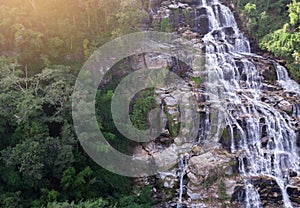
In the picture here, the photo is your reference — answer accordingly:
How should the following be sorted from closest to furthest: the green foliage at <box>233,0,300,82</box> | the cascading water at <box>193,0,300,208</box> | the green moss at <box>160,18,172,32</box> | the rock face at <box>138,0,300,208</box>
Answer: the rock face at <box>138,0,300,208</box> < the cascading water at <box>193,0,300,208</box> < the green foliage at <box>233,0,300,82</box> < the green moss at <box>160,18,172,32</box>

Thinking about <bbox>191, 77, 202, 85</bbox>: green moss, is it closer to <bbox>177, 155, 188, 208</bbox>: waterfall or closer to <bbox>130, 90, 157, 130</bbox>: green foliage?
<bbox>130, 90, 157, 130</bbox>: green foliage

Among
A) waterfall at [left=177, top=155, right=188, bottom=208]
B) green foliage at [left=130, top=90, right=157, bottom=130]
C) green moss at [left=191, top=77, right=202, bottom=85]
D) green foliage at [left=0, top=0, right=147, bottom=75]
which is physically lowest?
waterfall at [left=177, top=155, right=188, bottom=208]

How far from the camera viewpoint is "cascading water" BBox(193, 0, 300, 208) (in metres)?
14.2

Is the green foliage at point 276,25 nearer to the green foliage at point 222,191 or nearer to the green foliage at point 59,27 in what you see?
the green foliage at point 59,27

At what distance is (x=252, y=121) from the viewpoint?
15.3m

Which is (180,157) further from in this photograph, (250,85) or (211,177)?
(250,85)

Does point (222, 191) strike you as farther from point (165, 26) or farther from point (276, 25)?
point (276, 25)

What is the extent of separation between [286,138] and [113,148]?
910 cm

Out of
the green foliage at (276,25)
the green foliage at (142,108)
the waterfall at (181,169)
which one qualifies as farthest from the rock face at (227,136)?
the green foliage at (276,25)

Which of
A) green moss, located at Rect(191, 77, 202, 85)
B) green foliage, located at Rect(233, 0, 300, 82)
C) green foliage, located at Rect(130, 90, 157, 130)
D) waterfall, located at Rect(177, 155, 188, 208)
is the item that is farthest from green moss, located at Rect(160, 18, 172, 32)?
waterfall, located at Rect(177, 155, 188, 208)

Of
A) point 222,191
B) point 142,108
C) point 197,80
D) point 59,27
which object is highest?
point 59,27

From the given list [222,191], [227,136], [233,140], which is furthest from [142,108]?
[222,191]

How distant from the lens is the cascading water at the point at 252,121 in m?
14.2

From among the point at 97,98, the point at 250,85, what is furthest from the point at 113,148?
the point at 250,85
